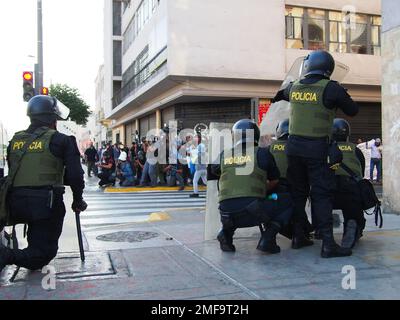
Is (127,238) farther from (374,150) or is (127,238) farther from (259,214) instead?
(374,150)

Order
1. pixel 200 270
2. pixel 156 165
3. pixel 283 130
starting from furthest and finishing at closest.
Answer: pixel 156 165
pixel 283 130
pixel 200 270

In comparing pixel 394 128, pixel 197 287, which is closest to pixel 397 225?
pixel 394 128

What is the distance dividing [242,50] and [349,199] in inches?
669

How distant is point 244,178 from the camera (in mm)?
4844

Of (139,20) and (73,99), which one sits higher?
(139,20)

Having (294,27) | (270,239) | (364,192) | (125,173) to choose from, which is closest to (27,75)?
(125,173)

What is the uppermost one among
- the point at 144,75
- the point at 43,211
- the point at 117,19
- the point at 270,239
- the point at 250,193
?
the point at 117,19

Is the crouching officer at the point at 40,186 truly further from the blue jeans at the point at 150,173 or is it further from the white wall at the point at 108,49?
the white wall at the point at 108,49

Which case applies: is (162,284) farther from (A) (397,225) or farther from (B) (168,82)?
(B) (168,82)

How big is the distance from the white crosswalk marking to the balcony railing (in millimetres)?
10193

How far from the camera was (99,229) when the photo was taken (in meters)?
7.20

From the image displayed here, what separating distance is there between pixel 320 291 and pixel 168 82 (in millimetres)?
19543

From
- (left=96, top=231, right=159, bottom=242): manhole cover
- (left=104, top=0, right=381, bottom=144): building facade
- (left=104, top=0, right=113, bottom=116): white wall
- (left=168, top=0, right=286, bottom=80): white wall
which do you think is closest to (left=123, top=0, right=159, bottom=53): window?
(left=104, top=0, right=381, bottom=144): building facade

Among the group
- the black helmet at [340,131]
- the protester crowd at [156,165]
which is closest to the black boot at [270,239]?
the black helmet at [340,131]
